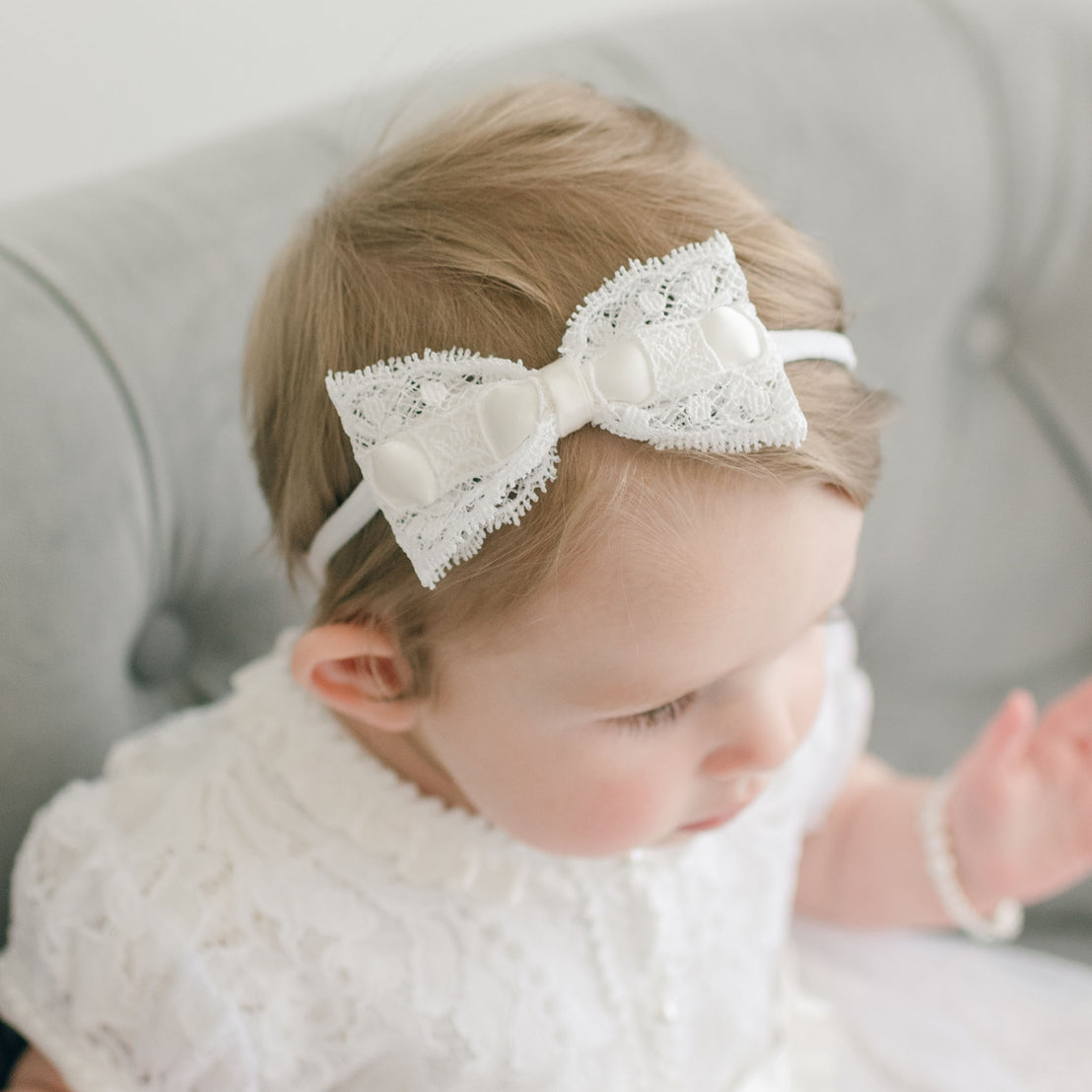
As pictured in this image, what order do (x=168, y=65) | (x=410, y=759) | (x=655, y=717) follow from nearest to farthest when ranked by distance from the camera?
(x=655, y=717)
(x=410, y=759)
(x=168, y=65)

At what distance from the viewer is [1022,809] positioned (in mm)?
893

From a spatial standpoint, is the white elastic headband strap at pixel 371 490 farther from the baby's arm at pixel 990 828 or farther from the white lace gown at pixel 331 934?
the baby's arm at pixel 990 828

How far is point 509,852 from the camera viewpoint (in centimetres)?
73

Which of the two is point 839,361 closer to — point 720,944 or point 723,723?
point 723,723

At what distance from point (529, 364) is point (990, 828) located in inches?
23.0

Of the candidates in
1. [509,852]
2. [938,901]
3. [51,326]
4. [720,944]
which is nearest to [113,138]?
[51,326]

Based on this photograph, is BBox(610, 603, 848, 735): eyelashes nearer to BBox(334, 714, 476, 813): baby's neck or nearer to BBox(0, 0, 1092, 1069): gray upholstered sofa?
BBox(334, 714, 476, 813): baby's neck

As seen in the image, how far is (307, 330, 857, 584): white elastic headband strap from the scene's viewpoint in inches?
22.3

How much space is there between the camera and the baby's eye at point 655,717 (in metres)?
0.61

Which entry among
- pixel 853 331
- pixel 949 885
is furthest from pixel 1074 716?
pixel 853 331

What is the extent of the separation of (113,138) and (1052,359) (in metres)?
0.90

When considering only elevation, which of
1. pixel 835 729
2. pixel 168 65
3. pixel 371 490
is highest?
pixel 168 65

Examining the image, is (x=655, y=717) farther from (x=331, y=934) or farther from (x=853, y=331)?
(x=853, y=331)

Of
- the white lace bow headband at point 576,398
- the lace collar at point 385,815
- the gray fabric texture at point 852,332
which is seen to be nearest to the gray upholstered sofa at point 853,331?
the gray fabric texture at point 852,332
